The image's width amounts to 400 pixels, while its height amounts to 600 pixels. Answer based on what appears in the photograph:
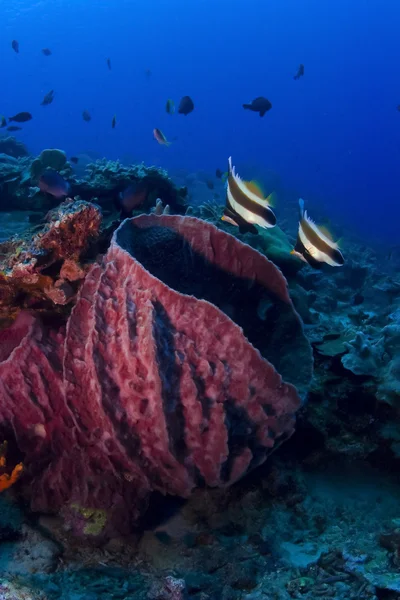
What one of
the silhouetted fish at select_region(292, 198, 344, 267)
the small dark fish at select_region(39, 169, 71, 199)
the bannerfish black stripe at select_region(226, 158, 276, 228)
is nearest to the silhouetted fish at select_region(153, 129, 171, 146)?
the small dark fish at select_region(39, 169, 71, 199)

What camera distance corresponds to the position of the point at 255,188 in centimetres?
392

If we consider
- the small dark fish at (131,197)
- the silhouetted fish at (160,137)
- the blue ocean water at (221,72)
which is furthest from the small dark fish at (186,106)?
the blue ocean water at (221,72)

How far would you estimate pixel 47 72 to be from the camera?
403 feet

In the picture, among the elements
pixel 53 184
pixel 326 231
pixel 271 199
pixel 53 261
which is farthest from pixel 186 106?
pixel 53 261

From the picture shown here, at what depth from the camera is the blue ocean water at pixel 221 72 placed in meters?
98.3

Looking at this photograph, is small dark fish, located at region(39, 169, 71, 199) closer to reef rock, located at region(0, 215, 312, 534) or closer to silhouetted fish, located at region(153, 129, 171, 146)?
reef rock, located at region(0, 215, 312, 534)

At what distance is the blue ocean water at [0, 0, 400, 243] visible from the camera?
98.3 m

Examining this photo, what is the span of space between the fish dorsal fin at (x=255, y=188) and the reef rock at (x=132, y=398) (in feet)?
5.76

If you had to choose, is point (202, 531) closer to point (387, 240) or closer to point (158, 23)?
point (387, 240)

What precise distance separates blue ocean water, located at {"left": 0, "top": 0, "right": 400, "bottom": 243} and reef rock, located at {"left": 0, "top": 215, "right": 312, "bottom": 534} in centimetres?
8951

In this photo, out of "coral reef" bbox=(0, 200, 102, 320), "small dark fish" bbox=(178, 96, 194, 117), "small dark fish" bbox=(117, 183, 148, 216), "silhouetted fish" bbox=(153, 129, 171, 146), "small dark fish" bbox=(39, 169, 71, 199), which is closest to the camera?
"coral reef" bbox=(0, 200, 102, 320)

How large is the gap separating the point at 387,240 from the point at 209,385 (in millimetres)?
30122

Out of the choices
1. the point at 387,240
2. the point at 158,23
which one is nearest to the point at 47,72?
the point at 158,23

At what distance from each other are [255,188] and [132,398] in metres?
2.61
